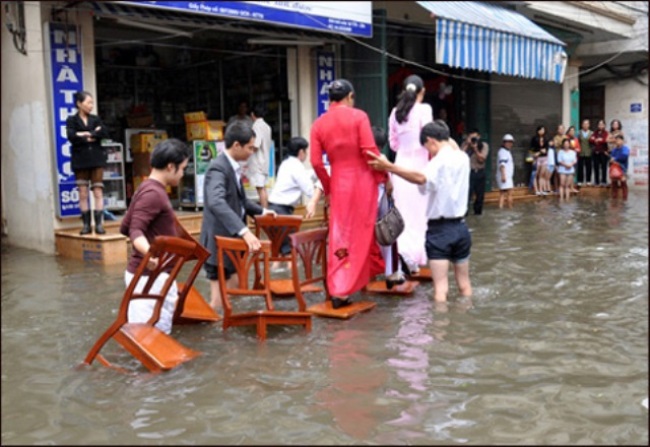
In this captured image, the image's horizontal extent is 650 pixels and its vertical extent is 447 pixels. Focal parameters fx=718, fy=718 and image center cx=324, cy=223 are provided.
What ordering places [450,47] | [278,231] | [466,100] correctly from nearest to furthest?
[278,231] < [450,47] < [466,100]

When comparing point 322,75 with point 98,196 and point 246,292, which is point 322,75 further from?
point 246,292

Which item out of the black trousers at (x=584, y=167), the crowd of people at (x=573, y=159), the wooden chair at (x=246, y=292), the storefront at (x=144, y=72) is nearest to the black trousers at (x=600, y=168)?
the crowd of people at (x=573, y=159)

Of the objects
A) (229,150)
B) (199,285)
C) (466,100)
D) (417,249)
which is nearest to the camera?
(229,150)

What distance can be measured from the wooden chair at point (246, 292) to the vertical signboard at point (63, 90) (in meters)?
4.41

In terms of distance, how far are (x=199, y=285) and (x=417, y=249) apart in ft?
7.17

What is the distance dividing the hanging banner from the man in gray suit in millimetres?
4021

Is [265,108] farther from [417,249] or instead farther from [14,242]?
Result: [417,249]

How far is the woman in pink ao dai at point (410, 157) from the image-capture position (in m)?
6.00

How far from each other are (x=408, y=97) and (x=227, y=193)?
1801 millimetres

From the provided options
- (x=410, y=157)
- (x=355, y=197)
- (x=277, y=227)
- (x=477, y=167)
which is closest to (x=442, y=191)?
(x=355, y=197)

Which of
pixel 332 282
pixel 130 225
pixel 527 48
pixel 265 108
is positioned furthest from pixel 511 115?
pixel 130 225

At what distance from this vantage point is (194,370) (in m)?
4.17

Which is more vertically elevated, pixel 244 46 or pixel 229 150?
pixel 244 46

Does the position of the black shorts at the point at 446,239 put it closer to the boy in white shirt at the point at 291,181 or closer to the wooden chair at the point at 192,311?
the wooden chair at the point at 192,311
